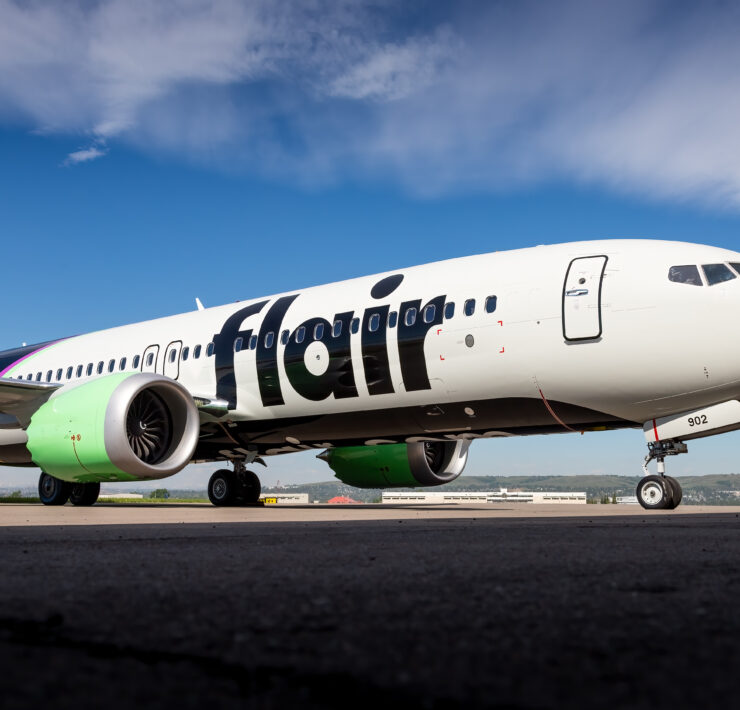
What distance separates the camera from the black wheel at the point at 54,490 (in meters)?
16.2

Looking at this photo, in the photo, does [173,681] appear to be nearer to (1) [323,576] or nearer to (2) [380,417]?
(1) [323,576]

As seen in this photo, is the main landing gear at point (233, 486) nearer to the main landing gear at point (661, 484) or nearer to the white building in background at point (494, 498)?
the main landing gear at point (661, 484)

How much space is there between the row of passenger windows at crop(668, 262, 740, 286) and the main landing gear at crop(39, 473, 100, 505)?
12.1 meters

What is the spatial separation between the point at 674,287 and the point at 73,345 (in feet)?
42.0

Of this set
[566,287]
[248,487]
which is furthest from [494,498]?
[566,287]

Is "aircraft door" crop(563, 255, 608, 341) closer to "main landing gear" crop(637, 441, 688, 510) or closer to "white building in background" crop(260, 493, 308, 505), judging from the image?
"main landing gear" crop(637, 441, 688, 510)

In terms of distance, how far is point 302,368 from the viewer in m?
12.4

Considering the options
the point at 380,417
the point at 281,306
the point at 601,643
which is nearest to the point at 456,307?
the point at 380,417

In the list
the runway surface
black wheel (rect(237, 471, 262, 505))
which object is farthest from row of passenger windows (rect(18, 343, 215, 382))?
the runway surface

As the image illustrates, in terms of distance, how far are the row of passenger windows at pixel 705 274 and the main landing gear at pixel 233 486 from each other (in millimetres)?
9482

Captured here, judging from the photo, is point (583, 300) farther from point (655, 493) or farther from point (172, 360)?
point (172, 360)

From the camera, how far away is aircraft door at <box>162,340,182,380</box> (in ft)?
47.8

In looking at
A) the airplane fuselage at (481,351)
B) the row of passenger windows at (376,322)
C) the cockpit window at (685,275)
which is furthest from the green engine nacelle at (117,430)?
the cockpit window at (685,275)

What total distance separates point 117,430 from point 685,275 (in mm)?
7819
